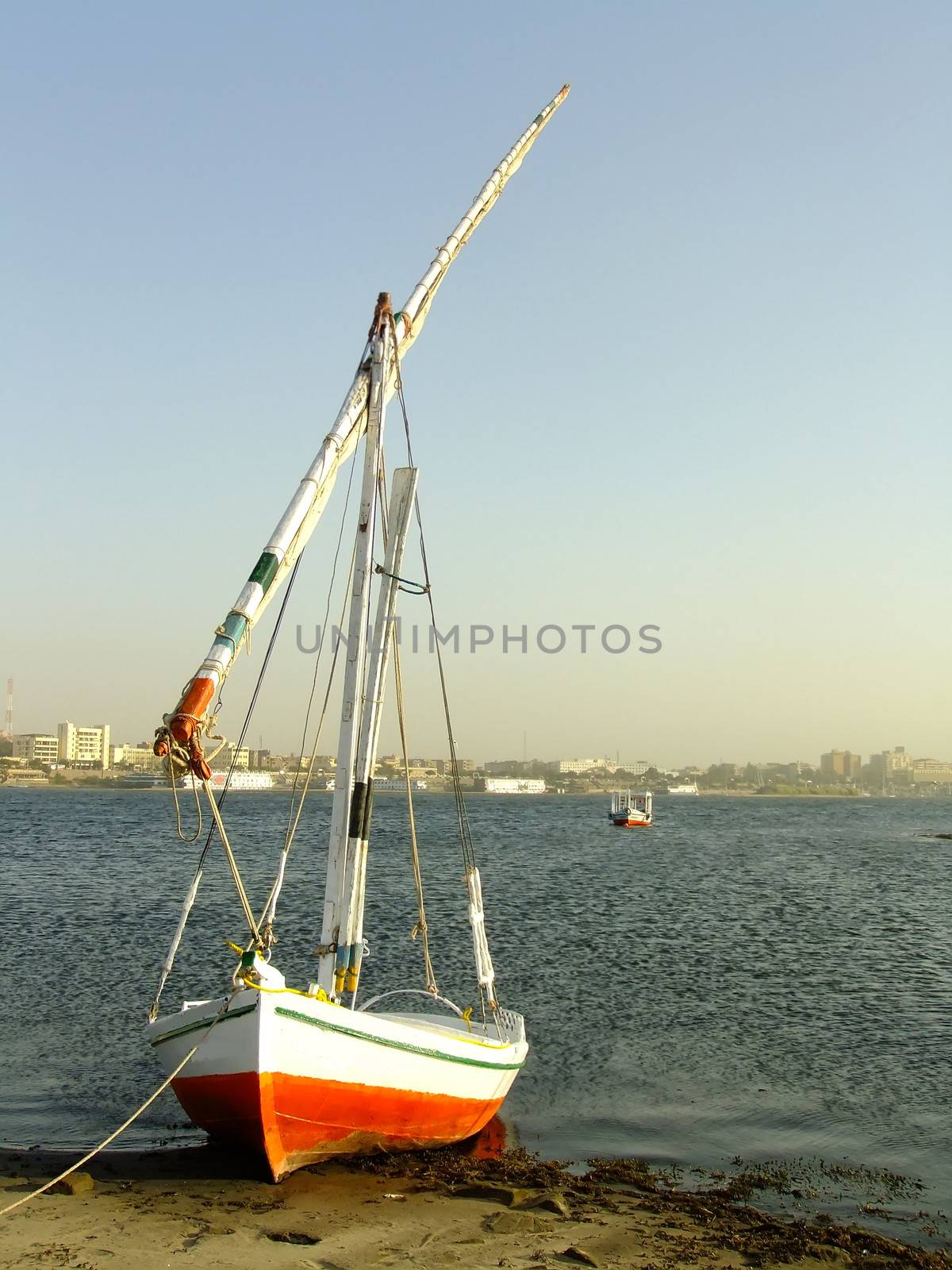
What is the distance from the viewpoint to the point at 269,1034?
513 inches

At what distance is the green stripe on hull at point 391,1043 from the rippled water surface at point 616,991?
210 cm

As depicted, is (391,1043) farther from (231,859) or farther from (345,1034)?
(231,859)

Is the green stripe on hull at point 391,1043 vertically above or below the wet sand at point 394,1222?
above

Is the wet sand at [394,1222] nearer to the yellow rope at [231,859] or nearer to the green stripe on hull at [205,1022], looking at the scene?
the green stripe on hull at [205,1022]

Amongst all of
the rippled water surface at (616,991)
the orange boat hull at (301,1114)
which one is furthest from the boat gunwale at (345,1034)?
the rippled water surface at (616,991)

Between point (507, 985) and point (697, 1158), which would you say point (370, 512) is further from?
point (507, 985)

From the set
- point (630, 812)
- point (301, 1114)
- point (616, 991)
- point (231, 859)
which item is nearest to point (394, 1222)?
point (301, 1114)

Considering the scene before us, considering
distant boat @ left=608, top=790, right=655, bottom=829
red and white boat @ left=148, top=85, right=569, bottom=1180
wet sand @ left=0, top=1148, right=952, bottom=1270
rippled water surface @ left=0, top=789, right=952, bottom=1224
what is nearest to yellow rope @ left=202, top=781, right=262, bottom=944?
red and white boat @ left=148, top=85, right=569, bottom=1180

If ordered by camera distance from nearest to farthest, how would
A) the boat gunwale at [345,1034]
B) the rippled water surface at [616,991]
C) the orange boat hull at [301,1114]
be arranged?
the boat gunwale at [345,1034] → the orange boat hull at [301,1114] → the rippled water surface at [616,991]

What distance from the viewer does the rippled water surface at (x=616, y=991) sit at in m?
18.2

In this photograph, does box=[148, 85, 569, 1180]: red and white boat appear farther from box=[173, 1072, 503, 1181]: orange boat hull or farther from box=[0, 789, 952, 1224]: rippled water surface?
box=[0, 789, 952, 1224]: rippled water surface

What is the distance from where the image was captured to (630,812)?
133 m

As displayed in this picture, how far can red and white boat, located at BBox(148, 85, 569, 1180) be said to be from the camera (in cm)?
1313

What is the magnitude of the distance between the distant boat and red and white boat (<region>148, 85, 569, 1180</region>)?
4585 inches
